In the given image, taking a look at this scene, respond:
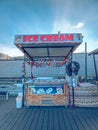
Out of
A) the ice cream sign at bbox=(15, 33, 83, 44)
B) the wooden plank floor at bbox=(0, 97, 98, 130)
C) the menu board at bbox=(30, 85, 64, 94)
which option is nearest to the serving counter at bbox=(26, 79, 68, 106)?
the menu board at bbox=(30, 85, 64, 94)

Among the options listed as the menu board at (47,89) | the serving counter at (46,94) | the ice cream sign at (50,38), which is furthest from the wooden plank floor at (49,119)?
the ice cream sign at (50,38)

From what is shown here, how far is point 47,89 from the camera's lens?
4.83 m

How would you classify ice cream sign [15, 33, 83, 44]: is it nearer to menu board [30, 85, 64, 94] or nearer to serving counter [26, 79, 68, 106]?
serving counter [26, 79, 68, 106]

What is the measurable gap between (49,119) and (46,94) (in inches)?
47.8

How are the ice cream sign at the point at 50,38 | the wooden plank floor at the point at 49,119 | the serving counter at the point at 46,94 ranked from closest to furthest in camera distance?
the wooden plank floor at the point at 49,119, the ice cream sign at the point at 50,38, the serving counter at the point at 46,94

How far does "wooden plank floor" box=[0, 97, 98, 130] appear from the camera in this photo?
324 cm

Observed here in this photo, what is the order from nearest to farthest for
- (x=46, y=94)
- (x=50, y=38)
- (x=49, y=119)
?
(x=49, y=119) → (x=50, y=38) → (x=46, y=94)

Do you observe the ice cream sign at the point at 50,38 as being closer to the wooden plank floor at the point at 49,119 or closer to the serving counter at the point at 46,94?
the serving counter at the point at 46,94

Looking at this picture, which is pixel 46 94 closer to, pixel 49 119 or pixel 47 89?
pixel 47 89

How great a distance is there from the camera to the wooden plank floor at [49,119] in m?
3.24

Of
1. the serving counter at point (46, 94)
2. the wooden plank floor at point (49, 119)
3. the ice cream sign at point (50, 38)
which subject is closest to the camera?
the wooden plank floor at point (49, 119)

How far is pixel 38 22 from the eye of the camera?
6324mm

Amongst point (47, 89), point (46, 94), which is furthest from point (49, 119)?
point (47, 89)

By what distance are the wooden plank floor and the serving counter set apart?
25cm
